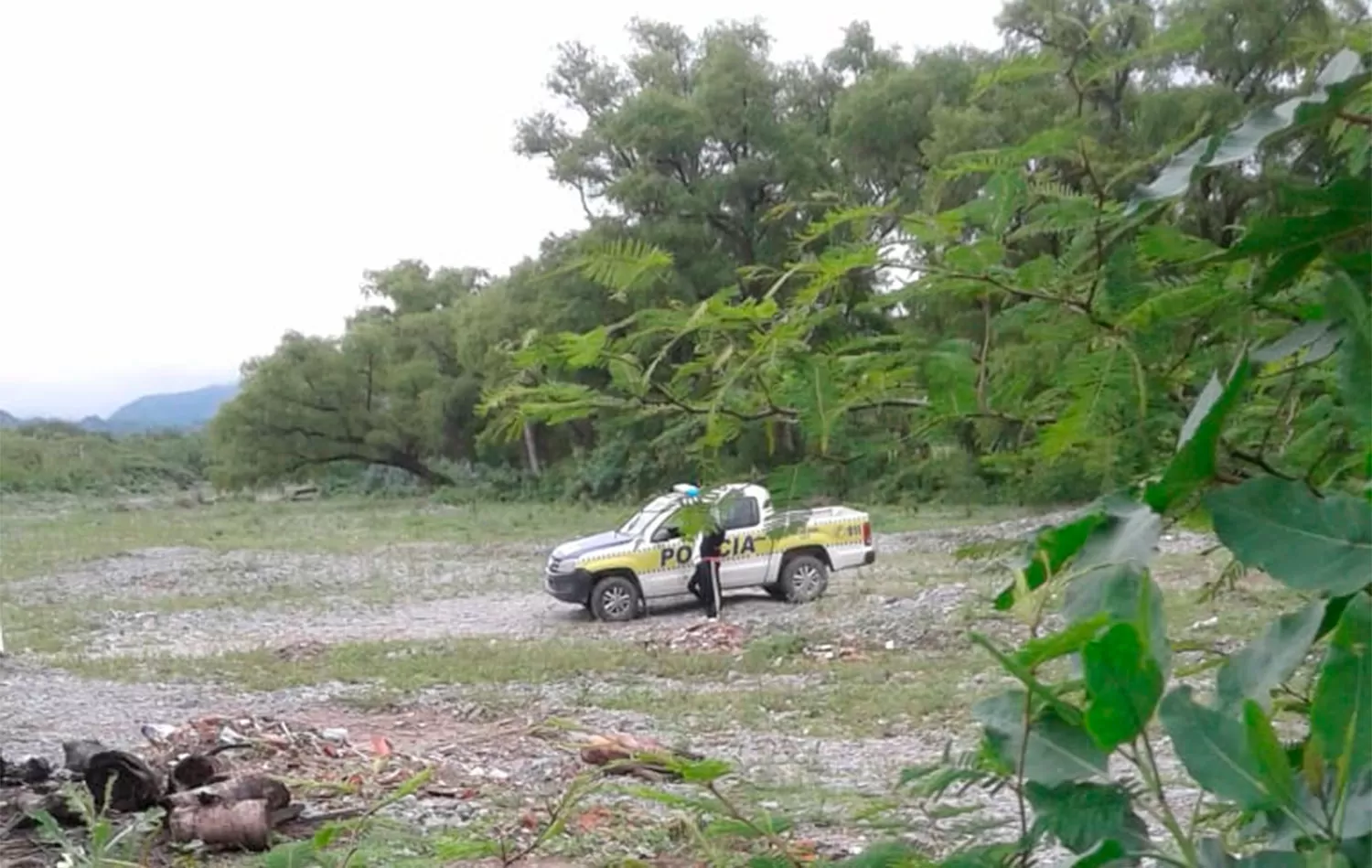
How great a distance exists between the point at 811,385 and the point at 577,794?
0.21 metres

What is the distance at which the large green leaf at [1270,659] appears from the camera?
0.29 metres

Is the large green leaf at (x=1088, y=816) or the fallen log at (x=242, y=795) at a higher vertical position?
the large green leaf at (x=1088, y=816)

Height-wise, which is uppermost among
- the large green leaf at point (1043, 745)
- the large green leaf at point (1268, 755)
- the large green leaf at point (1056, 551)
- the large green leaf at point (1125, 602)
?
the large green leaf at point (1056, 551)

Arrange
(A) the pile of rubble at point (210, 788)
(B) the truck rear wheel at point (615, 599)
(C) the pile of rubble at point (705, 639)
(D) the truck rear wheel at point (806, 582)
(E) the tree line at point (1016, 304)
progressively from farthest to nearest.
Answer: (D) the truck rear wheel at point (806, 582) → (B) the truck rear wheel at point (615, 599) → (C) the pile of rubble at point (705, 639) → (A) the pile of rubble at point (210, 788) → (E) the tree line at point (1016, 304)

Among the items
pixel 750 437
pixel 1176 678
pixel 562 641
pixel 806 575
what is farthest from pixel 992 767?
pixel 806 575

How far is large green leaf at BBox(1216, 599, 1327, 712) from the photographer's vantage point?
0.29 metres

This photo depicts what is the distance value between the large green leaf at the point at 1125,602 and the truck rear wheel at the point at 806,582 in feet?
21.1

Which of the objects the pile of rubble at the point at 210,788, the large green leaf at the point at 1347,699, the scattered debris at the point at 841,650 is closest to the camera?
the large green leaf at the point at 1347,699

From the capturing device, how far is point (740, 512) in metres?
0.56

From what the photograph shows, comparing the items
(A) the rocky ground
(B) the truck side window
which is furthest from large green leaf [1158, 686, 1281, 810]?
(A) the rocky ground

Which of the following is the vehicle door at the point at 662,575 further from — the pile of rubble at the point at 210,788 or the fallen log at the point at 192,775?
the fallen log at the point at 192,775

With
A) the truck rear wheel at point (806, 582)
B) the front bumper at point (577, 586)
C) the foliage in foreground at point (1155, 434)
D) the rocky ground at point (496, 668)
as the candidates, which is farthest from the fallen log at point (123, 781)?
the truck rear wheel at point (806, 582)

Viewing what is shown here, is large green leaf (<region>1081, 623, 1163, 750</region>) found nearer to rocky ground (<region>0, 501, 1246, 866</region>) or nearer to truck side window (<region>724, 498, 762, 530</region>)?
truck side window (<region>724, 498, 762, 530</region>)

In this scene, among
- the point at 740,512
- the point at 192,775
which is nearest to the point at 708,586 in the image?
the point at 192,775
